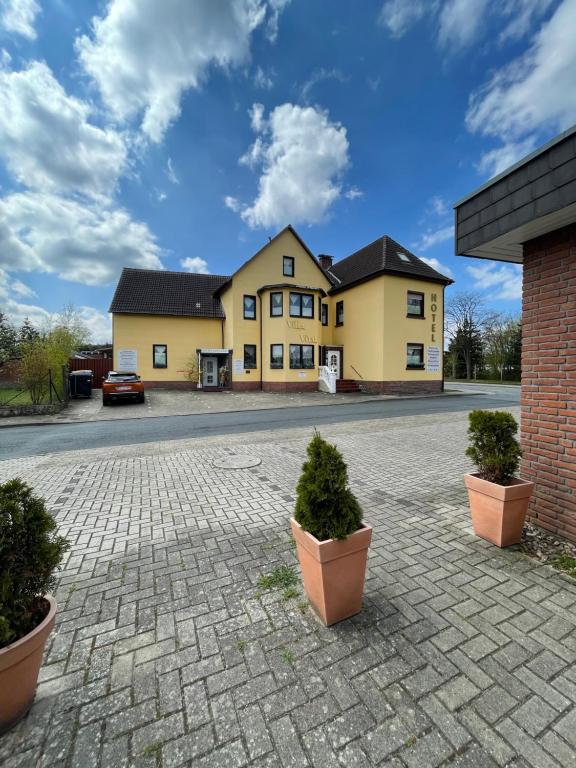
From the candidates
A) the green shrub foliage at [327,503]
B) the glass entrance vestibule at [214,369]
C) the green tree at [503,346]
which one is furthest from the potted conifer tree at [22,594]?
the green tree at [503,346]

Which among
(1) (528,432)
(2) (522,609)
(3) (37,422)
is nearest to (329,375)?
(3) (37,422)

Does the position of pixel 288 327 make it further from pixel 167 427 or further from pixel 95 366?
pixel 95 366

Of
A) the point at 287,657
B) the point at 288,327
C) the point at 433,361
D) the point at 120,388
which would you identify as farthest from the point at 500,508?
the point at 433,361

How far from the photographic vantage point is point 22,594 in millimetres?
1649

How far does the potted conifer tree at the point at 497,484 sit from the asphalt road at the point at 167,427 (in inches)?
282

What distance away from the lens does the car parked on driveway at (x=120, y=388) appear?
51.0ft

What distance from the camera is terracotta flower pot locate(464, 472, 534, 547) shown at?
125 inches

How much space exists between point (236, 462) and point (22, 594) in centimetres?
480

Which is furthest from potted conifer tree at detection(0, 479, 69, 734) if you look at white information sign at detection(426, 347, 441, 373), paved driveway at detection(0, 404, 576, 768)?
white information sign at detection(426, 347, 441, 373)

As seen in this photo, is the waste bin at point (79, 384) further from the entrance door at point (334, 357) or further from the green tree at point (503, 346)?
the green tree at point (503, 346)

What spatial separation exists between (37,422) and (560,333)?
48.4 ft

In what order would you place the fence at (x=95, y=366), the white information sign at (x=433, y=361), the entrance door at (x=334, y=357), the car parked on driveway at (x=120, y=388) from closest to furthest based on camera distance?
1. the car parked on driveway at (x=120, y=388)
2. the white information sign at (x=433, y=361)
3. the fence at (x=95, y=366)
4. the entrance door at (x=334, y=357)

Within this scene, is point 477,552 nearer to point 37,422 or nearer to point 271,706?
point 271,706

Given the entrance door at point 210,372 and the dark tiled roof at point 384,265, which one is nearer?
the dark tiled roof at point 384,265
